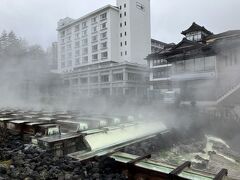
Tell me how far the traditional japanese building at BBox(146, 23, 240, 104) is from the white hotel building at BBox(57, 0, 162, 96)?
3.58 meters

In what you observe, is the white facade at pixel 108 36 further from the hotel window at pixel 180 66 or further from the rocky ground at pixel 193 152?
the rocky ground at pixel 193 152

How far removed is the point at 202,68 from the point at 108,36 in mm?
12989

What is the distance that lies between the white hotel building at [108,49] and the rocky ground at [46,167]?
1483cm

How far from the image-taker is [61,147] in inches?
163

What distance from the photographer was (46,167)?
3.38m

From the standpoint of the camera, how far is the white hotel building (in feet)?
68.4

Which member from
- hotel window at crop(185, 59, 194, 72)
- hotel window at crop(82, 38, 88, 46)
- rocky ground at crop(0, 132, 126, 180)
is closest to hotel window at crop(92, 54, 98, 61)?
hotel window at crop(82, 38, 88, 46)

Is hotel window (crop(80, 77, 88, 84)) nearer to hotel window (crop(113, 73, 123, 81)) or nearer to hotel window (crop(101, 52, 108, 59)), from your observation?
hotel window (crop(113, 73, 123, 81))

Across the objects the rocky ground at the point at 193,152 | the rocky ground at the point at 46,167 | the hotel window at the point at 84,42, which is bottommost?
the rocky ground at the point at 193,152

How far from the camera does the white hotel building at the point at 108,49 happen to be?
2086 centimetres

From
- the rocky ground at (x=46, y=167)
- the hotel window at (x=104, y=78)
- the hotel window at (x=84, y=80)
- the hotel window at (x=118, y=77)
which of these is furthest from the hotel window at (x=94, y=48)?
the rocky ground at (x=46, y=167)

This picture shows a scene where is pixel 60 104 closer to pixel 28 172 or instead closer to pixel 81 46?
pixel 28 172

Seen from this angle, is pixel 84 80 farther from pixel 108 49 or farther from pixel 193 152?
pixel 193 152

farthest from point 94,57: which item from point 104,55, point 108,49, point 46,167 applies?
point 46,167
